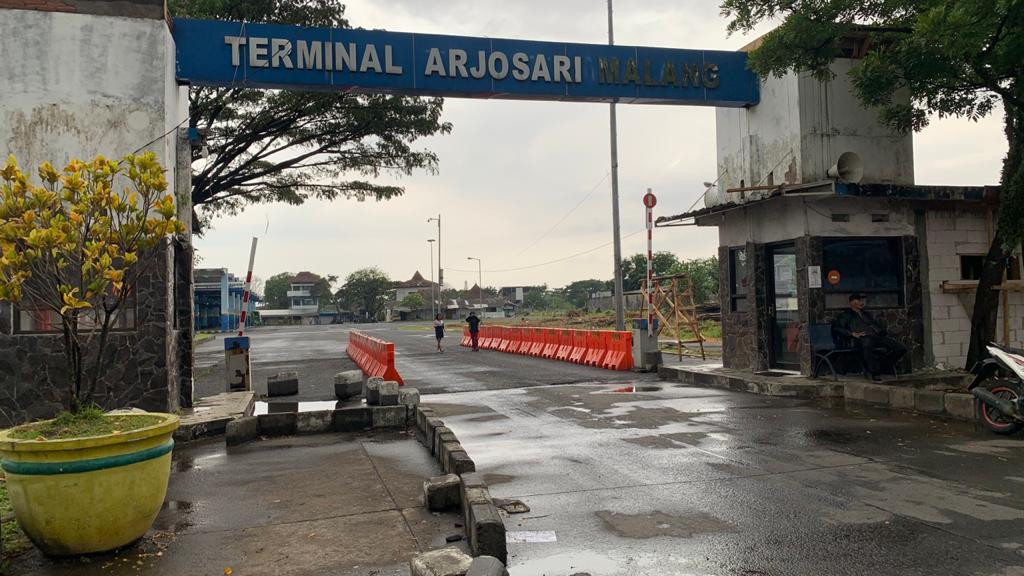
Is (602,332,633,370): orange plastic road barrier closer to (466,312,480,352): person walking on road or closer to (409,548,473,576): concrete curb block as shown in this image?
(466,312,480,352): person walking on road

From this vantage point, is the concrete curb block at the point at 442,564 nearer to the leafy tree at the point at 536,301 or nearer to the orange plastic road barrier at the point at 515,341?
the orange plastic road barrier at the point at 515,341

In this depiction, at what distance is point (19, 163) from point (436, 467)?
302 inches

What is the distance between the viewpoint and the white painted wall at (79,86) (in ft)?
32.8

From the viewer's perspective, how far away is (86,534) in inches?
187

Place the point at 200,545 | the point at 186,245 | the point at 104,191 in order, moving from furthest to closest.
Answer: the point at 186,245 → the point at 104,191 → the point at 200,545

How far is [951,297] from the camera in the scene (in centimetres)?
1386

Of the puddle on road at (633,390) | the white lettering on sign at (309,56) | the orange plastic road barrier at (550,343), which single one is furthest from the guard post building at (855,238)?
the orange plastic road barrier at (550,343)

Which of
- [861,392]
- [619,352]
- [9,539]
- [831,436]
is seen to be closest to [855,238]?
[861,392]

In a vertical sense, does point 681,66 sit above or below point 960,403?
above

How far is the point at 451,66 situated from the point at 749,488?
980 centimetres

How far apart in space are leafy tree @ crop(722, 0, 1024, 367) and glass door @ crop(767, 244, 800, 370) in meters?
2.94

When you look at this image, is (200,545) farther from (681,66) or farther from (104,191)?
(681,66)

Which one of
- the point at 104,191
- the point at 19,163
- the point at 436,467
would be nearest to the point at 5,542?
the point at 104,191

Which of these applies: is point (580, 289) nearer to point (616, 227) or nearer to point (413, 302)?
point (413, 302)
